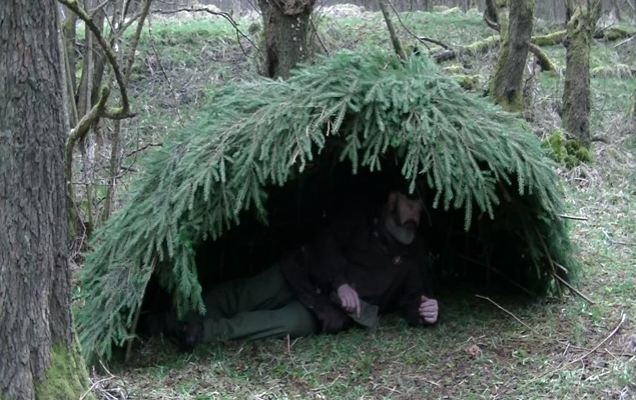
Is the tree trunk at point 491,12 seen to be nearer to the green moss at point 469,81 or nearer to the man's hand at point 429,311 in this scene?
the green moss at point 469,81

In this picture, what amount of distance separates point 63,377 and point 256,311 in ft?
7.90

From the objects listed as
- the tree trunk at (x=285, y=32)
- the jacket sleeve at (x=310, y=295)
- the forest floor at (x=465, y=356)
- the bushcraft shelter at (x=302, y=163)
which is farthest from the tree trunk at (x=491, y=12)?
the jacket sleeve at (x=310, y=295)

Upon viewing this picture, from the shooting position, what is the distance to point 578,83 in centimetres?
1065

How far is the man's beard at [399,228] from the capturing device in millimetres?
6180

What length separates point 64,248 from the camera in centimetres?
376

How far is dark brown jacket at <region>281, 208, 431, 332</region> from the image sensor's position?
6.15 m

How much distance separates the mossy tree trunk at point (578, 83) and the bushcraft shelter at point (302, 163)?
476 cm

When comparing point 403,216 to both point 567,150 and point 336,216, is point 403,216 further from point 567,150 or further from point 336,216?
point 567,150

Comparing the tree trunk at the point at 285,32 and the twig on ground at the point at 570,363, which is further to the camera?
the tree trunk at the point at 285,32

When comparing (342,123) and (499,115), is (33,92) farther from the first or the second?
(499,115)

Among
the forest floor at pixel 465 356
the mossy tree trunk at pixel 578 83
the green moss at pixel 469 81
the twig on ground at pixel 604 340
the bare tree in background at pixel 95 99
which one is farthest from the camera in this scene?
the green moss at pixel 469 81

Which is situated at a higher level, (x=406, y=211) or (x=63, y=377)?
(x=406, y=211)

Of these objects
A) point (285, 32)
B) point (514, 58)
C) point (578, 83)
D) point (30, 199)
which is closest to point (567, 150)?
point (578, 83)

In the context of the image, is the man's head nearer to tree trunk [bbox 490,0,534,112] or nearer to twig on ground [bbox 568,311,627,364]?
twig on ground [bbox 568,311,627,364]
